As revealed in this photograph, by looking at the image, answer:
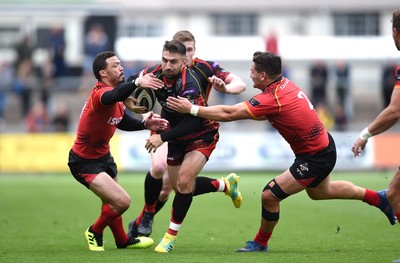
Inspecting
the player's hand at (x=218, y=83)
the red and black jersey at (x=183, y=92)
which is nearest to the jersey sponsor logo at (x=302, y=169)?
the red and black jersey at (x=183, y=92)

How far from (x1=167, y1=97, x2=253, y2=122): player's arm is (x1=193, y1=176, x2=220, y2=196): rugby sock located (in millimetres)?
1413

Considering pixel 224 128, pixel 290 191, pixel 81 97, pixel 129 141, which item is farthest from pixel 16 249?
pixel 81 97

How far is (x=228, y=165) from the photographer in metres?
24.5

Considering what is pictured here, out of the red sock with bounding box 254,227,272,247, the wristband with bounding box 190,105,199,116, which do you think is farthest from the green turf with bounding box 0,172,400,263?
the wristband with bounding box 190,105,199,116

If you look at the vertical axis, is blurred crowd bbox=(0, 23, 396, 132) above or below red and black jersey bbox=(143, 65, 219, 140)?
below

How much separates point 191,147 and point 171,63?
107 cm

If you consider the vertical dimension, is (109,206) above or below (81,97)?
above

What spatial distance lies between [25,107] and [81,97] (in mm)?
2423

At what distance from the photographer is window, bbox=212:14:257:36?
39.3 meters

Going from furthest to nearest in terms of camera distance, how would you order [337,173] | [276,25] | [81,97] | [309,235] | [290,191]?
[276,25]
[81,97]
[337,173]
[309,235]
[290,191]

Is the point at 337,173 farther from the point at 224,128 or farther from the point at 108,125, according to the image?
the point at 108,125

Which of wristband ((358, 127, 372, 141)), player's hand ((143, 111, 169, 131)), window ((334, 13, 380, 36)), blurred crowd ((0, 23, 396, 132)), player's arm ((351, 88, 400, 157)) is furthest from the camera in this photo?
window ((334, 13, 380, 36))

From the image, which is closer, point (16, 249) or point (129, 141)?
point (16, 249)

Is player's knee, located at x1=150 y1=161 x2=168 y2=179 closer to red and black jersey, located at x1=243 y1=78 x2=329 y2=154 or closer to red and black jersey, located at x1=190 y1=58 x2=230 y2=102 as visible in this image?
red and black jersey, located at x1=190 y1=58 x2=230 y2=102
